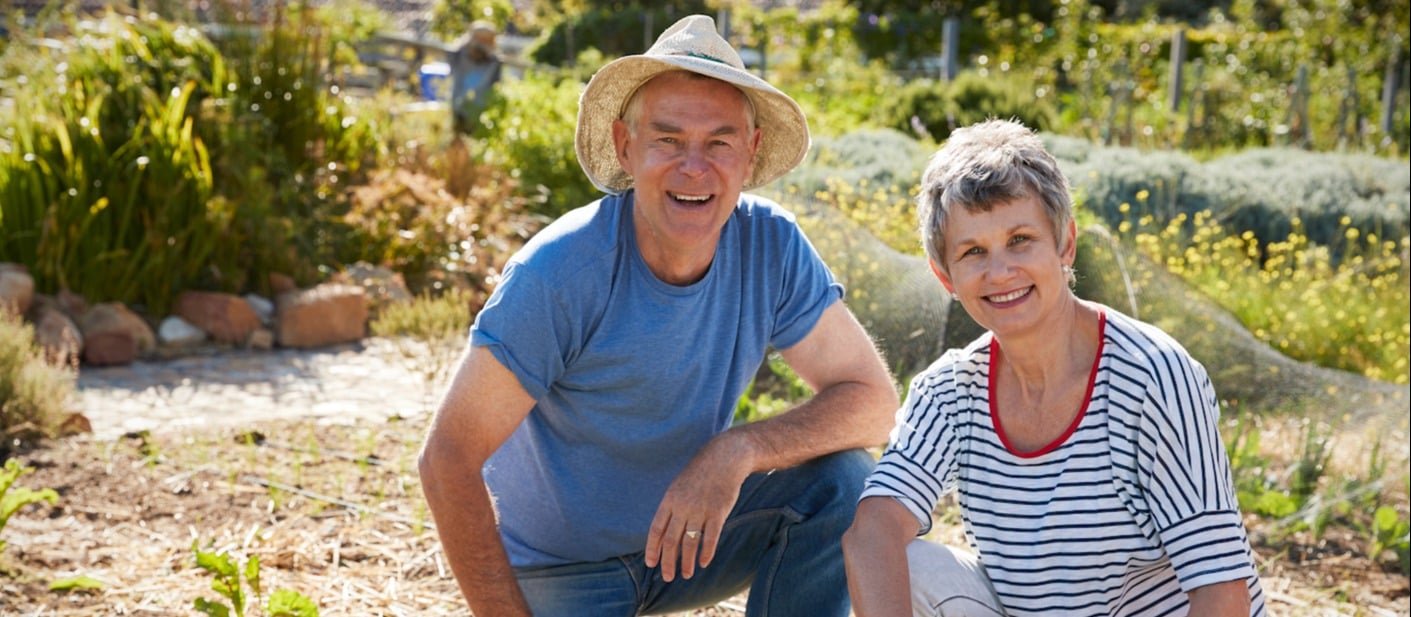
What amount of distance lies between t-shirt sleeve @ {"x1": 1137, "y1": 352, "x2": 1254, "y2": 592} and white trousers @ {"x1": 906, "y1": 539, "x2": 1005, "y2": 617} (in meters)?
0.34

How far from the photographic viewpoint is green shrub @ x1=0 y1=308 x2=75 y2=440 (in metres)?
4.24

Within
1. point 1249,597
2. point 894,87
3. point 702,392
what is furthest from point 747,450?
point 894,87

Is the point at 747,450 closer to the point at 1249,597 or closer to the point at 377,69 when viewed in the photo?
the point at 1249,597

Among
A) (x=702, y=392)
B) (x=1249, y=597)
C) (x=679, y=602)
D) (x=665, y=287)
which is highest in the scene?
(x=665, y=287)

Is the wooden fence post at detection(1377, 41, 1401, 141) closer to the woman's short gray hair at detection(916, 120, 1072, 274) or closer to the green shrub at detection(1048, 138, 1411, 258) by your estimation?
the green shrub at detection(1048, 138, 1411, 258)

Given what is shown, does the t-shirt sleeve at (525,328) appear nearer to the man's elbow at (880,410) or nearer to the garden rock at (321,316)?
the man's elbow at (880,410)

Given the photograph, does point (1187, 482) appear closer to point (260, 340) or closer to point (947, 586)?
point (947, 586)

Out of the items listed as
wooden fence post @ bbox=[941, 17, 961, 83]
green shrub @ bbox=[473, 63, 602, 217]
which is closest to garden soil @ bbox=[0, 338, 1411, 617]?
green shrub @ bbox=[473, 63, 602, 217]

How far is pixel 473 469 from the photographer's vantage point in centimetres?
226

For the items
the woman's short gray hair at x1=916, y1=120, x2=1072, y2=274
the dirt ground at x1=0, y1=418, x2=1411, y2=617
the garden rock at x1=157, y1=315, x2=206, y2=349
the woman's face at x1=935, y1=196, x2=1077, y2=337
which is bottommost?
the garden rock at x1=157, y1=315, x2=206, y2=349

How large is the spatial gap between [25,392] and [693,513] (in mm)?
2879

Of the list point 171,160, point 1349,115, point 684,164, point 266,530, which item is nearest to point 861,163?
point 171,160

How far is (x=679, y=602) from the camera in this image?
266cm

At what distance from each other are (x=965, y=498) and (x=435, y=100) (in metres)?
9.85
